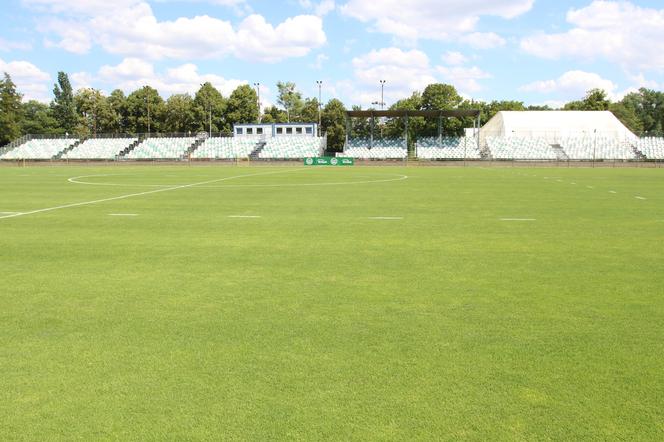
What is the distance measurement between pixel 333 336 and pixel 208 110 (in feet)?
327

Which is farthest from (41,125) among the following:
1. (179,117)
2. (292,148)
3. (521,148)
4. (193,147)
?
A: (521,148)

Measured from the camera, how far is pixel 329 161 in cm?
6303

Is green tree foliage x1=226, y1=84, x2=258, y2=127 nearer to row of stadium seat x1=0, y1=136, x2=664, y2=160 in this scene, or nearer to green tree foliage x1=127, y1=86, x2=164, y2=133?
green tree foliage x1=127, y1=86, x2=164, y2=133

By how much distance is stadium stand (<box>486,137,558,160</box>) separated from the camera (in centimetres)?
6881

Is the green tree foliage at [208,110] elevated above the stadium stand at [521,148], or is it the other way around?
the green tree foliage at [208,110]

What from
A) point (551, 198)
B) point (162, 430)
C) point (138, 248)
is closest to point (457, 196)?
point (551, 198)

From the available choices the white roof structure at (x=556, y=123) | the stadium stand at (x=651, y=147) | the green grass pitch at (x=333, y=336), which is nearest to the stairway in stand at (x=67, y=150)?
the white roof structure at (x=556, y=123)

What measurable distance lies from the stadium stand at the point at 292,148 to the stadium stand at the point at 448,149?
42.8 feet

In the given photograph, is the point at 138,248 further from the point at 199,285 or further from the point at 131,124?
the point at 131,124

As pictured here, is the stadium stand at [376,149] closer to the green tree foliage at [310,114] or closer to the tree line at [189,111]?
the tree line at [189,111]

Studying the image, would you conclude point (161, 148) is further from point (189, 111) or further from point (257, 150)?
point (189, 111)

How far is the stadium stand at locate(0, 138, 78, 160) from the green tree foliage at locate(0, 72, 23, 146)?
55.0 ft

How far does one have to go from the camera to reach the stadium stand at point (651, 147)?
67.0 m

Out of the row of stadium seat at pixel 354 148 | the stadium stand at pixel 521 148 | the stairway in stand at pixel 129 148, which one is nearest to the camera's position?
the stadium stand at pixel 521 148
